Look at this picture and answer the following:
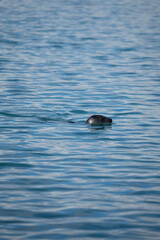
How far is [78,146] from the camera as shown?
10984mm

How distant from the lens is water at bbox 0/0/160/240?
7.32m

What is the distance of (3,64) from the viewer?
23.6 metres

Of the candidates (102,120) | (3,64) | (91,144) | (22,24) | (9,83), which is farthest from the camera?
(22,24)

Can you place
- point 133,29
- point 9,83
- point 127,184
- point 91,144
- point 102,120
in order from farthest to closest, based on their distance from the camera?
1. point 133,29
2. point 9,83
3. point 102,120
4. point 91,144
5. point 127,184

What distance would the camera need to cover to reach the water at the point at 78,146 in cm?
732

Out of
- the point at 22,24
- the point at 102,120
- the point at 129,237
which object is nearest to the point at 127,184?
the point at 129,237

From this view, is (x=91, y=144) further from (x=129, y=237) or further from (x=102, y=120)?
(x=129, y=237)

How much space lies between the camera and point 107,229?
7062 mm

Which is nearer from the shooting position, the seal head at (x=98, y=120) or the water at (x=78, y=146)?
the water at (x=78, y=146)

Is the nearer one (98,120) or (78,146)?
(78,146)

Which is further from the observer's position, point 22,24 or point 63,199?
point 22,24

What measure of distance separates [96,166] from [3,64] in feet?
48.8

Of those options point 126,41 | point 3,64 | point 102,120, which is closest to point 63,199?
point 102,120

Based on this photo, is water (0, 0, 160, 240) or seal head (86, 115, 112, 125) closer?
water (0, 0, 160, 240)
